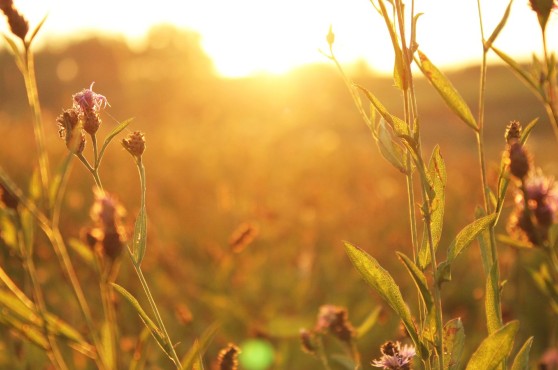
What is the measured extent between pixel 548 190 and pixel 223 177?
445 centimetres

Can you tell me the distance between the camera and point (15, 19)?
120cm

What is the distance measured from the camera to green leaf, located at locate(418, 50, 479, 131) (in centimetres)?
108

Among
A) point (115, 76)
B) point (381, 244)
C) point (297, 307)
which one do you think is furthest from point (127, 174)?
point (115, 76)

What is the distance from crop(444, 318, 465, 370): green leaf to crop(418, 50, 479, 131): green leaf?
349mm

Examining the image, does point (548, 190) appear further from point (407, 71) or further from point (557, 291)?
point (407, 71)

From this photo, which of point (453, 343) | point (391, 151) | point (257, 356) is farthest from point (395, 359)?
point (257, 356)

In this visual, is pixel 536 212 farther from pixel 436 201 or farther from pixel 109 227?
pixel 109 227

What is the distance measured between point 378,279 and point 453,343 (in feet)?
0.69

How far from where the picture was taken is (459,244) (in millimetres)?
1006

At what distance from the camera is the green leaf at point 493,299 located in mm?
1022

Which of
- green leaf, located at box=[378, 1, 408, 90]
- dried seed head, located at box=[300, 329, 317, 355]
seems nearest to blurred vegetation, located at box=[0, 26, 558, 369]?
green leaf, located at box=[378, 1, 408, 90]

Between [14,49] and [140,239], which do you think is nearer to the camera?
[140,239]

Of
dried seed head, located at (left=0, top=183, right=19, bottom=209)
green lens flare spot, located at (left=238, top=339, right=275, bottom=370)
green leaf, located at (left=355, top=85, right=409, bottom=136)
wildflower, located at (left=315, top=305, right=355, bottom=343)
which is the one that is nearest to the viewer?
green leaf, located at (left=355, top=85, right=409, bottom=136)

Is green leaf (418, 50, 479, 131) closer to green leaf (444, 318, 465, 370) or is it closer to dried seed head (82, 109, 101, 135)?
green leaf (444, 318, 465, 370)
